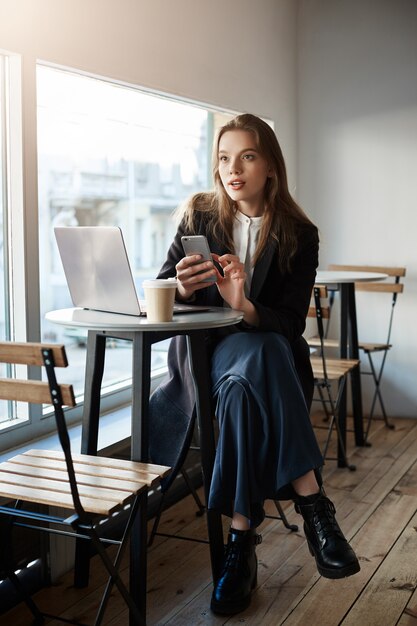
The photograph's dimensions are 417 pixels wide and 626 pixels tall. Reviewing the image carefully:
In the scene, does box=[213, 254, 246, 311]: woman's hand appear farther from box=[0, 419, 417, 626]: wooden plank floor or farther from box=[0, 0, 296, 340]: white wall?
box=[0, 419, 417, 626]: wooden plank floor

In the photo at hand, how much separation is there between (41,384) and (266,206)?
4.25 ft

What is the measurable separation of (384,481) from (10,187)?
224cm

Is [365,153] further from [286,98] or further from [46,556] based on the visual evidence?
[46,556]

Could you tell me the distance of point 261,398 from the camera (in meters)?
2.54

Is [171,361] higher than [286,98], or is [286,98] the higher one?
[286,98]

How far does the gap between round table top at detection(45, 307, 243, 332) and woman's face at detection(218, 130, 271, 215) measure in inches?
20.3

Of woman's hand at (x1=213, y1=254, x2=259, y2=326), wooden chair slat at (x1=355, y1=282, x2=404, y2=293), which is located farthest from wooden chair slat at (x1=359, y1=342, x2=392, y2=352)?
woman's hand at (x1=213, y1=254, x2=259, y2=326)

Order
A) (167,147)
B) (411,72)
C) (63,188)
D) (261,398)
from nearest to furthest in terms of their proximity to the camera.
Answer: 1. (261,398)
2. (63,188)
3. (167,147)
4. (411,72)

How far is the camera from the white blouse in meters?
2.92

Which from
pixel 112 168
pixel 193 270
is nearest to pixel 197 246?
pixel 193 270

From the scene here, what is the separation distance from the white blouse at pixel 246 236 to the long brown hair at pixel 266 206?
26 millimetres

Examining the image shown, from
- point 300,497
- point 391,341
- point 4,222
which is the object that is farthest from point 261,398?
point 391,341

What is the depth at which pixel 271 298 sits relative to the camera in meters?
2.91

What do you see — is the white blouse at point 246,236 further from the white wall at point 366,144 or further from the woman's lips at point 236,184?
the white wall at point 366,144
